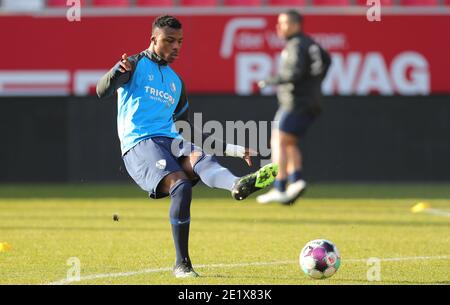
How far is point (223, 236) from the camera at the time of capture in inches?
500

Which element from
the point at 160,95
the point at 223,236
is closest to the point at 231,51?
the point at 223,236

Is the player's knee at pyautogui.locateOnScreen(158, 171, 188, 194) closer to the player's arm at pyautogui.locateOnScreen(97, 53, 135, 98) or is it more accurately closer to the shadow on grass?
the player's arm at pyautogui.locateOnScreen(97, 53, 135, 98)

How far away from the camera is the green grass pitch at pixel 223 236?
9133mm

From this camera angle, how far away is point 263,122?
22344 millimetres

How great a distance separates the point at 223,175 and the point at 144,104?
3.36 ft

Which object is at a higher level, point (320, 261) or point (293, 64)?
point (293, 64)

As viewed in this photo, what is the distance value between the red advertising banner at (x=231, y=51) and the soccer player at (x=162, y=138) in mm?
13972

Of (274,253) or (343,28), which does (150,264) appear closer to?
(274,253)

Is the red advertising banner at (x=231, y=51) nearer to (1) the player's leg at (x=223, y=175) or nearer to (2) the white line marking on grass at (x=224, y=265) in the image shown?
(2) the white line marking on grass at (x=224, y=265)

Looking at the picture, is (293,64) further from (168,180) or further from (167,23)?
(168,180)

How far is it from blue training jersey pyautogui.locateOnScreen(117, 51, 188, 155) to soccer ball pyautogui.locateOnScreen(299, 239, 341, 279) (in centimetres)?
166

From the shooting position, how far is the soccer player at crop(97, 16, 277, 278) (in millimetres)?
8812

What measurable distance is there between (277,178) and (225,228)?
482cm
